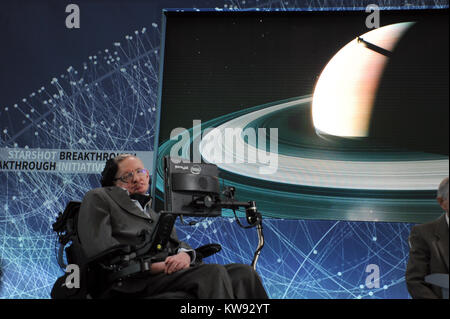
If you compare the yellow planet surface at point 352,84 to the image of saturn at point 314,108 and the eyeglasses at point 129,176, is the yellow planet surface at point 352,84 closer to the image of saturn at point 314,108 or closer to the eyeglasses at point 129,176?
the image of saturn at point 314,108

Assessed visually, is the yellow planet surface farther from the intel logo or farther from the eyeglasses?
the eyeglasses

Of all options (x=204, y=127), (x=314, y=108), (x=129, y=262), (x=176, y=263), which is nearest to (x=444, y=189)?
(x=176, y=263)

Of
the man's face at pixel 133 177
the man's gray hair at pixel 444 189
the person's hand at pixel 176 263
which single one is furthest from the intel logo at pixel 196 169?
the man's gray hair at pixel 444 189

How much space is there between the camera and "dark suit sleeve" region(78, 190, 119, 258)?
2.80 m

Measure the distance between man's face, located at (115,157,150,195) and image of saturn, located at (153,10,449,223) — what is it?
1297mm

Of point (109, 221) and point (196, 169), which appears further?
point (196, 169)

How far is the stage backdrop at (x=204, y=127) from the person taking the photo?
4.44m

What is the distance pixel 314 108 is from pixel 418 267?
2.24m

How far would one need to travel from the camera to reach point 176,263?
282 centimetres

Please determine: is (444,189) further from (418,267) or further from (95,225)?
(95,225)

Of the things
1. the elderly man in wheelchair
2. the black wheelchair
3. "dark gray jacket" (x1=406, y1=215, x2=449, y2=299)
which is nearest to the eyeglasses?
the elderly man in wheelchair

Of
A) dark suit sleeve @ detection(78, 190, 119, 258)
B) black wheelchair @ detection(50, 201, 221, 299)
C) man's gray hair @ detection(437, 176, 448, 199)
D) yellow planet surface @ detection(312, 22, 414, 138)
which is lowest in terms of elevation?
black wheelchair @ detection(50, 201, 221, 299)

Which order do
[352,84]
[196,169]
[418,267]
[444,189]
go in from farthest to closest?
[352,84], [196,169], [418,267], [444,189]

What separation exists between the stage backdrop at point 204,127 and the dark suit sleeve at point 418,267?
1743 mm
